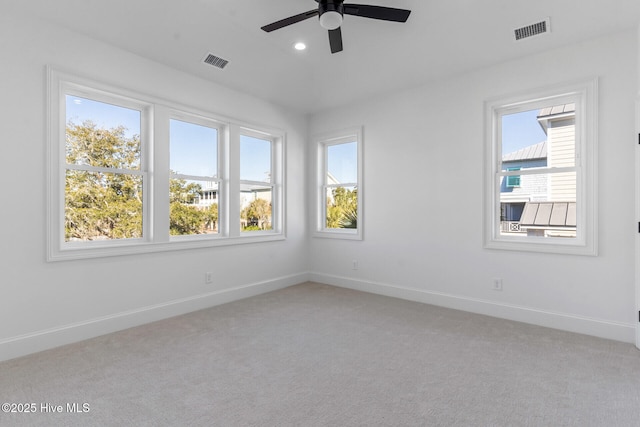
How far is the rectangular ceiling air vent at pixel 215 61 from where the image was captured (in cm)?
382

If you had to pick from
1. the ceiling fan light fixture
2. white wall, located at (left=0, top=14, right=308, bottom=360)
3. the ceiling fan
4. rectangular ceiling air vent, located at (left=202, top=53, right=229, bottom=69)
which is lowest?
white wall, located at (left=0, top=14, right=308, bottom=360)

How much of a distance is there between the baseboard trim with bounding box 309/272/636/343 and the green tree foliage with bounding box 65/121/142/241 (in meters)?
3.05

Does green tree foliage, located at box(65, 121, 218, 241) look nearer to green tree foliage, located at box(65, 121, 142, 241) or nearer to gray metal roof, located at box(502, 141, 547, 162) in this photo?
green tree foliage, located at box(65, 121, 142, 241)

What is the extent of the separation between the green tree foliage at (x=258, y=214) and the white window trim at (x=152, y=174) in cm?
11

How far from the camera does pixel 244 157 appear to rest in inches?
192

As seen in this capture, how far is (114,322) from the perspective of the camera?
332 centimetres

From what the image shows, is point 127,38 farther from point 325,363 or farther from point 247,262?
point 325,363

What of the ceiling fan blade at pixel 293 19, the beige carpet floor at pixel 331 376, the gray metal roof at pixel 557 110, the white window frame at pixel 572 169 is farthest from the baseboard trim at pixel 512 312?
the ceiling fan blade at pixel 293 19

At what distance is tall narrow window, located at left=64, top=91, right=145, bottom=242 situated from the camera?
10.5 ft

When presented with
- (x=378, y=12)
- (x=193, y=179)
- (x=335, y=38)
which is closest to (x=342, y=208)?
(x=193, y=179)

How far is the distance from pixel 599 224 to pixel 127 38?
4.83 metres

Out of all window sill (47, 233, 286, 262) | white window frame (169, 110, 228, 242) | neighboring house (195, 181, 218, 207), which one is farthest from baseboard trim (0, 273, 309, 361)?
neighboring house (195, 181, 218, 207)

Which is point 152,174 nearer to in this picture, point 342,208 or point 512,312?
point 342,208

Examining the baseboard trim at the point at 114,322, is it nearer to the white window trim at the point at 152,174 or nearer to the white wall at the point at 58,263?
the white wall at the point at 58,263
